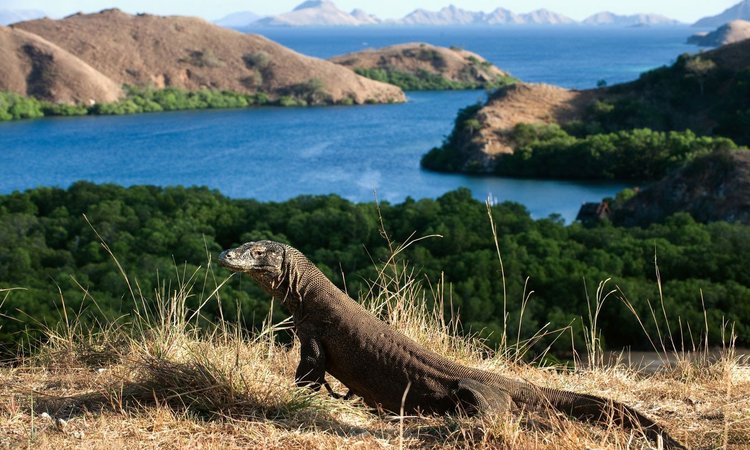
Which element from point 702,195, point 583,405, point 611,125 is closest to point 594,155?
point 611,125

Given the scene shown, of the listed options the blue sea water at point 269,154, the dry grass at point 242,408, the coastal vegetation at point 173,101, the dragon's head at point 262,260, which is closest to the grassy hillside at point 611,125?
the blue sea water at point 269,154

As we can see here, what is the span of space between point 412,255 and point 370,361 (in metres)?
19.7

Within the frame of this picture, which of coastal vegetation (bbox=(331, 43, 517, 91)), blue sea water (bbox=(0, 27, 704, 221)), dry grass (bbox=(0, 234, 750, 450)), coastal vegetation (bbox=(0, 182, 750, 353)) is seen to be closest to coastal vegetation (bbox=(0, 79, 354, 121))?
blue sea water (bbox=(0, 27, 704, 221))

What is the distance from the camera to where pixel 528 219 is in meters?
29.5

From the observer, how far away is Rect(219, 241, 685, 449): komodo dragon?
179 inches

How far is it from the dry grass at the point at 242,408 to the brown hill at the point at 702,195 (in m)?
29.3

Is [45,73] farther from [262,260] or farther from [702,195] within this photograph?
[262,260]

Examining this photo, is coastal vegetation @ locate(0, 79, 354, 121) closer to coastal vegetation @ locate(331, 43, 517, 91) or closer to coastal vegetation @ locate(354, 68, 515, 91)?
coastal vegetation @ locate(354, 68, 515, 91)

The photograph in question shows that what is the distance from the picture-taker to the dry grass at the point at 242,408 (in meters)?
4.24

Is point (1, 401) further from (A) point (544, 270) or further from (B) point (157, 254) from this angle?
(B) point (157, 254)

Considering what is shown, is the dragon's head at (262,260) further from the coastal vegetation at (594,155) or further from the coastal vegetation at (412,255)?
the coastal vegetation at (594,155)

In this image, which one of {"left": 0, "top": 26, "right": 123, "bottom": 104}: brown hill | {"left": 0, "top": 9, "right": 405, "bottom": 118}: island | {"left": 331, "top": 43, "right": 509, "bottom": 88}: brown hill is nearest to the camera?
{"left": 0, "top": 26, "right": 123, "bottom": 104}: brown hill

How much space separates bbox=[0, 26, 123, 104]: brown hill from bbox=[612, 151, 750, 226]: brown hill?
217ft

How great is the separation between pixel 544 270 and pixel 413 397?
18.2 metres
